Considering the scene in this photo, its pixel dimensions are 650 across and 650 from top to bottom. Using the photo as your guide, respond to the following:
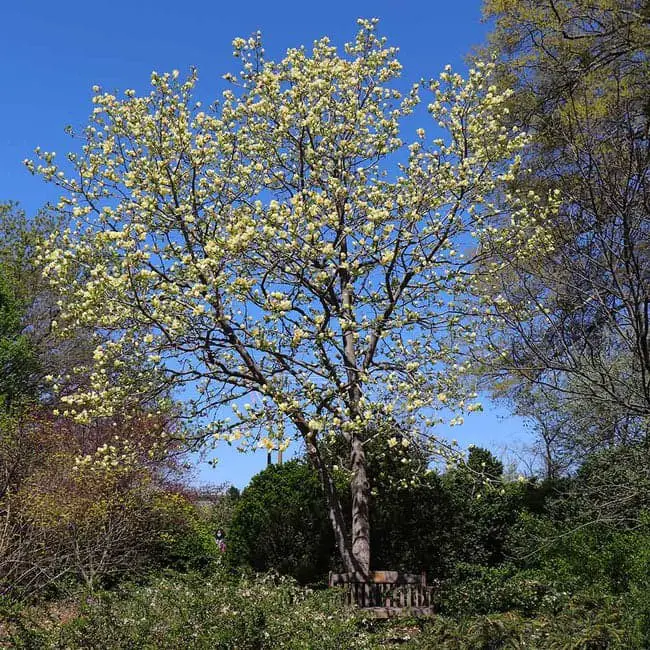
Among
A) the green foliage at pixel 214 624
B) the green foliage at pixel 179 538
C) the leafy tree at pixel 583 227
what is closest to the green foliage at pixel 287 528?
the green foliage at pixel 179 538

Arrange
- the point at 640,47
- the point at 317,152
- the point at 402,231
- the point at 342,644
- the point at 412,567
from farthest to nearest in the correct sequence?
the point at 412,567 < the point at 640,47 < the point at 317,152 < the point at 402,231 < the point at 342,644

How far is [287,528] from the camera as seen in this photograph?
35.6 ft

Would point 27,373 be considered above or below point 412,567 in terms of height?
above

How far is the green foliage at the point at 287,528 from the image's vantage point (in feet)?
35.1

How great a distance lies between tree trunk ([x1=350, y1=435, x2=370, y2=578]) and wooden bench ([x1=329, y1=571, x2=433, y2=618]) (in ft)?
0.81

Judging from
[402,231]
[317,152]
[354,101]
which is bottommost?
[402,231]

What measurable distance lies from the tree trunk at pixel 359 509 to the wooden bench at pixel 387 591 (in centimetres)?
25

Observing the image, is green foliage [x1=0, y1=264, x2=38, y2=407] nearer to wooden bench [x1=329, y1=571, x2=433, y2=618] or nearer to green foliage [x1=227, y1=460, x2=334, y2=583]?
green foliage [x1=227, y1=460, x2=334, y2=583]

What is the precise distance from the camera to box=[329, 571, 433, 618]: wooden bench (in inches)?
337

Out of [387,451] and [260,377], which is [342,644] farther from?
[387,451]

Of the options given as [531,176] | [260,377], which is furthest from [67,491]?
[531,176]

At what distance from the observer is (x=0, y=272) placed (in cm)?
1800

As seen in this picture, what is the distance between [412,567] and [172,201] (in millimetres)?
6257

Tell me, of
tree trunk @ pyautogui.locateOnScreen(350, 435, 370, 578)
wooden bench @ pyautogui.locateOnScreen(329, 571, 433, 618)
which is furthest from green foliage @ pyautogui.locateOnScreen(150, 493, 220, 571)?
wooden bench @ pyautogui.locateOnScreen(329, 571, 433, 618)
